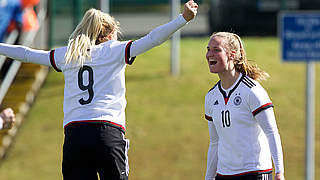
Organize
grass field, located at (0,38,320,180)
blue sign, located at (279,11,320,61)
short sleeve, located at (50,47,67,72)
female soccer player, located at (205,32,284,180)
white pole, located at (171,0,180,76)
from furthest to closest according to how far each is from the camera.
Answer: white pole, located at (171,0,180,76) < grass field, located at (0,38,320,180) < blue sign, located at (279,11,320,61) < short sleeve, located at (50,47,67,72) < female soccer player, located at (205,32,284,180)

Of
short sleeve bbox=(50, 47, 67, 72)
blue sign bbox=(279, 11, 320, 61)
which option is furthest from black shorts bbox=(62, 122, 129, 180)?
blue sign bbox=(279, 11, 320, 61)

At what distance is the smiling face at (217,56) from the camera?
192 inches

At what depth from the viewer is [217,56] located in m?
4.88

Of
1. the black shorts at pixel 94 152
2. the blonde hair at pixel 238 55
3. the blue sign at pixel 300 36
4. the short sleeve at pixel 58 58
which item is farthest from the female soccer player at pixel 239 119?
the blue sign at pixel 300 36

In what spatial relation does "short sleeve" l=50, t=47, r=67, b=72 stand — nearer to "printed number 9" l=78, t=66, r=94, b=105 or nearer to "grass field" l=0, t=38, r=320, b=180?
"printed number 9" l=78, t=66, r=94, b=105

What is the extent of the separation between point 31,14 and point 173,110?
3.50 m

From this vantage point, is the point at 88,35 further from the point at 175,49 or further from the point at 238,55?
the point at 175,49

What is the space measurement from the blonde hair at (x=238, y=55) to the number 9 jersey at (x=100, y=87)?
651 millimetres

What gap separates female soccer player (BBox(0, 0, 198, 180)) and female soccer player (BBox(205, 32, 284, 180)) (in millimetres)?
400

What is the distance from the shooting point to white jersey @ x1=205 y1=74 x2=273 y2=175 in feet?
15.7

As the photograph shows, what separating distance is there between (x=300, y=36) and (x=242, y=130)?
266 inches

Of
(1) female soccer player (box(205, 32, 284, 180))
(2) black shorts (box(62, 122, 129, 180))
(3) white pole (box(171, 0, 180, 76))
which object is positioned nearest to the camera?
(1) female soccer player (box(205, 32, 284, 180))

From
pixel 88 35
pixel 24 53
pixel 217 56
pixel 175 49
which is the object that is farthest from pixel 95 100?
pixel 175 49

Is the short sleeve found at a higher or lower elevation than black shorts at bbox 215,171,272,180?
higher
